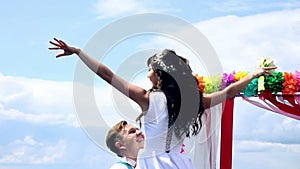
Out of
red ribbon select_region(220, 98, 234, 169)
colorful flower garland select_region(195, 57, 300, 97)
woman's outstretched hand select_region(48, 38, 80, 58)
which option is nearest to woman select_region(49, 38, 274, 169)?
woman's outstretched hand select_region(48, 38, 80, 58)

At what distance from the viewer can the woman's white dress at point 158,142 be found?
2.87m

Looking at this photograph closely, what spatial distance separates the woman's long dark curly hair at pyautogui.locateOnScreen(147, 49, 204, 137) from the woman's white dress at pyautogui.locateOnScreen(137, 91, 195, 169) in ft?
0.14

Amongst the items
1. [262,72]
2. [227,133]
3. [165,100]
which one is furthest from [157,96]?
[227,133]

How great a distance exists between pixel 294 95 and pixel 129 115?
8.22ft

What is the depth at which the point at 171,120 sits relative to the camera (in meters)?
2.92

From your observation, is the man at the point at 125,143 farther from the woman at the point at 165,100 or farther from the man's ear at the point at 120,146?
the woman at the point at 165,100

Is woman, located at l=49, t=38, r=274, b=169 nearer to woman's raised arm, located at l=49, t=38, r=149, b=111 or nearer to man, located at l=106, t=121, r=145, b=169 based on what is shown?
woman's raised arm, located at l=49, t=38, r=149, b=111

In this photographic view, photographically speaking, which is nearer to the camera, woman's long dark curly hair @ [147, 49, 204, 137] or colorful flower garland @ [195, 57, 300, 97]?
woman's long dark curly hair @ [147, 49, 204, 137]

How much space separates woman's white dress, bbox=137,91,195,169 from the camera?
2.87m

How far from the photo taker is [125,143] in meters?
3.18

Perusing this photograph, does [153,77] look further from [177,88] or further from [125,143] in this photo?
[125,143]

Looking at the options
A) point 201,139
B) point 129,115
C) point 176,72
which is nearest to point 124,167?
point 129,115

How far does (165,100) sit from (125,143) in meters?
0.43

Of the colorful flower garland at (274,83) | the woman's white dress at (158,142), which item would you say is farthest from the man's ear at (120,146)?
the colorful flower garland at (274,83)
